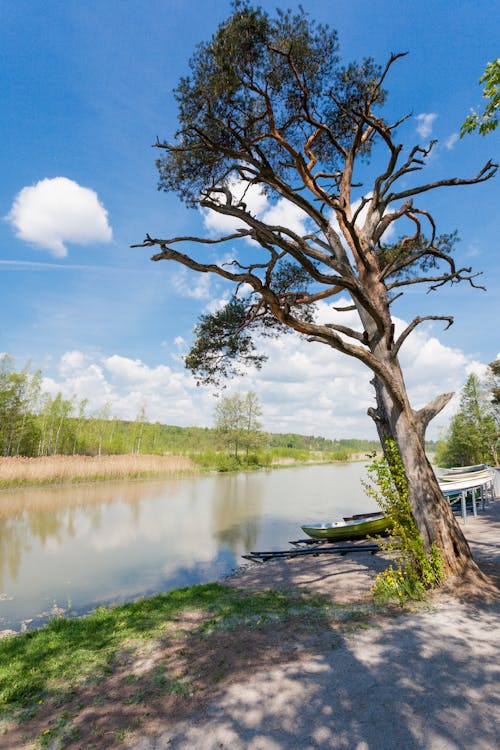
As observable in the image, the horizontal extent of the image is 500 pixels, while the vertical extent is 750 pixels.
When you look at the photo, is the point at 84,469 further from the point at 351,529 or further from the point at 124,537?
the point at 351,529

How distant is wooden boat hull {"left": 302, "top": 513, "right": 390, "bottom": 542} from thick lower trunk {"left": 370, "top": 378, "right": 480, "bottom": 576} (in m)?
4.37

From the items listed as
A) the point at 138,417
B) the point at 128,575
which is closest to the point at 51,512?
the point at 128,575

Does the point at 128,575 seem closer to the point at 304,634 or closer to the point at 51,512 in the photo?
the point at 304,634

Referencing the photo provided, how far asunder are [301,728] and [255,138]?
287 inches

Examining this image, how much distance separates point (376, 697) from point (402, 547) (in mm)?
2733

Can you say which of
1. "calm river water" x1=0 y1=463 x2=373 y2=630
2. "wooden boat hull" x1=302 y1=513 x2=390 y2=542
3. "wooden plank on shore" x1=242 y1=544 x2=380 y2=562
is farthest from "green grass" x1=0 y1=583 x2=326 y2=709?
"wooden boat hull" x1=302 y1=513 x2=390 y2=542

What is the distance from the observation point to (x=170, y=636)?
4.62m

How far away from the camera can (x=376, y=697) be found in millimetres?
2877

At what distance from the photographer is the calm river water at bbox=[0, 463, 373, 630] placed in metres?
8.35

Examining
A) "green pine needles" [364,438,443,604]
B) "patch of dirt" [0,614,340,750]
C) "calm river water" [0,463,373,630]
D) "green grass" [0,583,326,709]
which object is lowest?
"calm river water" [0,463,373,630]

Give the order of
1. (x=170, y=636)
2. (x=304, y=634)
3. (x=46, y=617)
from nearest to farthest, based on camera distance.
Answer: (x=304, y=634)
(x=170, y=636)
(x=46, y=617)

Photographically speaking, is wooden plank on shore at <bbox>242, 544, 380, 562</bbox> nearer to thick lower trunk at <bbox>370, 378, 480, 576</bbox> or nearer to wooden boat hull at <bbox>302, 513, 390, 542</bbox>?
wooden boat hull at <bbox>302, 513, 390, 542</bbox>

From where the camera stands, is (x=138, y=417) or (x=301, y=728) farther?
(x=138, y=417)

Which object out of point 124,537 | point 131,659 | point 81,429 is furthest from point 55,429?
point 131,659
